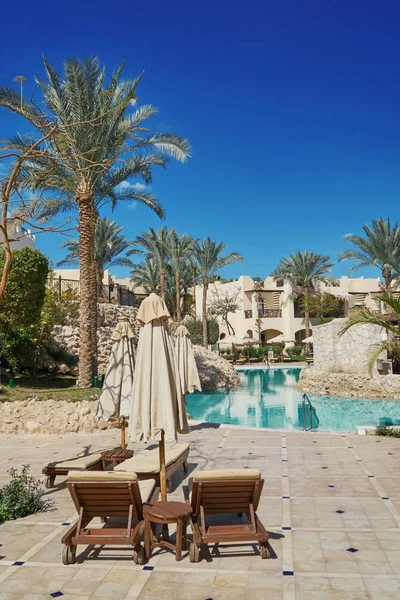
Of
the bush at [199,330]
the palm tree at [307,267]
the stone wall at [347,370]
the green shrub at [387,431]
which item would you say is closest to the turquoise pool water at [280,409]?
the stone wall at [347,370]

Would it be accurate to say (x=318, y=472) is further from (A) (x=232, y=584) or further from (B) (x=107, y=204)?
(B) (x=107, y=204)

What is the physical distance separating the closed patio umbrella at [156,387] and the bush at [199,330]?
36946 millimetres

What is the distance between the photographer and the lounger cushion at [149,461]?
7.09 meters

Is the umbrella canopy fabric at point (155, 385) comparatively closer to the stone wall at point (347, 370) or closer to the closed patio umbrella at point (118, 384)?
the closed patio umbrella at point (118, 384)

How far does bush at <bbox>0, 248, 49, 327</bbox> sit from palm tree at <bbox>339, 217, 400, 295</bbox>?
23.3 m

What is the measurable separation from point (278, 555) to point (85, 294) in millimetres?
13943

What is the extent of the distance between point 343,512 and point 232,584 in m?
2.47

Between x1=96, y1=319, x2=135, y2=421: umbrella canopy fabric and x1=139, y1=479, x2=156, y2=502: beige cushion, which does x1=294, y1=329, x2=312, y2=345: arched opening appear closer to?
x1=96, y1=319, x2=135, y2=421: umbrella canopy fabric

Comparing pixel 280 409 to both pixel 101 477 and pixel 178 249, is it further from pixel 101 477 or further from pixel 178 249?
pixel 178 249

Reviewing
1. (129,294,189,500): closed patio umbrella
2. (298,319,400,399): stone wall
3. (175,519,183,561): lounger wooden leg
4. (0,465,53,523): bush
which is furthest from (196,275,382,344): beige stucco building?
(175,519,183,561): lounger wooden leg

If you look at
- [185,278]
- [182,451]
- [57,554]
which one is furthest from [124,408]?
[185,278]

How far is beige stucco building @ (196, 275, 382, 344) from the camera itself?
51688 millimetres

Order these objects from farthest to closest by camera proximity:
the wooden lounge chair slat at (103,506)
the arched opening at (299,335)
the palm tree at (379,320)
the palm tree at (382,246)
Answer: the arched opening at (299,335), the palm tree at (382,246), the palm tree at (379,320), the wooden lounge chair slat at (103,506)

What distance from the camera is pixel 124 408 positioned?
9688mm
